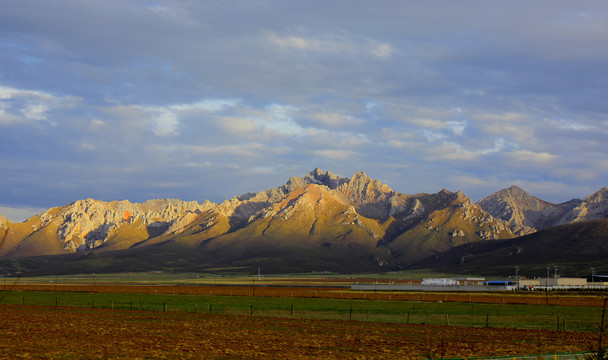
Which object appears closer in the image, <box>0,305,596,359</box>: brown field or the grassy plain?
<box>0,305,596,359</box>: brown field

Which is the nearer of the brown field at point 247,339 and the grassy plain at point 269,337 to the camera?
the brown field at point 247,339

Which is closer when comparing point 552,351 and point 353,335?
point 552,351

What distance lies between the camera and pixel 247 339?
51906 millimetres

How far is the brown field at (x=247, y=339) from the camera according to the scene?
42375 millimetres

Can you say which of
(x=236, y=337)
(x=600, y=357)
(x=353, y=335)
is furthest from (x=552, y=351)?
(x=600, y=357)

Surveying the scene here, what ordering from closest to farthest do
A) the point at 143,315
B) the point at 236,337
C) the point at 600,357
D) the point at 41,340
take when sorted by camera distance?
the point at 600,357 → the point at 41,340 → the point at 236,337 → the point at 143,315

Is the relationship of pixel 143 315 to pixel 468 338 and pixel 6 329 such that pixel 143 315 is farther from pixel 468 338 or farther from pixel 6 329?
pixel 468 338

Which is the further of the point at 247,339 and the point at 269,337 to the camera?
the point at 269,337

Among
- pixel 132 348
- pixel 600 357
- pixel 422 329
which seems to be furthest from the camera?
pixel 422 329

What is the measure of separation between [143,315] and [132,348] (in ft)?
115

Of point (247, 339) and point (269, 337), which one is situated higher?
point (247, 339)

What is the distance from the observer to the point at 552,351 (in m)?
45.4

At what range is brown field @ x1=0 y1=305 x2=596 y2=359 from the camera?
4238 centimetres

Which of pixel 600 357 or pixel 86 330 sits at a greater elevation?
pixel 600 357
